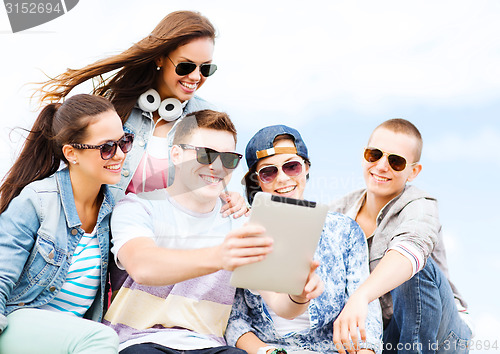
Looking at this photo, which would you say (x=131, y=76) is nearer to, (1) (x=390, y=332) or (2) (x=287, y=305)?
(2) (x=287, y=305)

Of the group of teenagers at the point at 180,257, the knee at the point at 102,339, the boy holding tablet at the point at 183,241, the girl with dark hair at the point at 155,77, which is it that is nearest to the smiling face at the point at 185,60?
the girl with dark hair at the point at 155,77

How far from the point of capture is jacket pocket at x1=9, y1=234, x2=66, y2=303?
3.45m

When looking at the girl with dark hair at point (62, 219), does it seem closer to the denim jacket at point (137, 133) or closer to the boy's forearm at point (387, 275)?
the denim jacket at point (137, 133)

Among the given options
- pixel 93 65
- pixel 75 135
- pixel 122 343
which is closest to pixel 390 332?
pixel 122 343

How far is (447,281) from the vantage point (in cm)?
438

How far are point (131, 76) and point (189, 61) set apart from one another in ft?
1.54

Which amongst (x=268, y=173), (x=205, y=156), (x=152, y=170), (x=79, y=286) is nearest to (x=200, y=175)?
(x=205, y=156)

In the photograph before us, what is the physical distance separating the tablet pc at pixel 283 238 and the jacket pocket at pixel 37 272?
1282 millimetres

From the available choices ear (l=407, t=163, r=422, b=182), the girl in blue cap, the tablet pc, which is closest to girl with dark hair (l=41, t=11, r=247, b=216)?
the girl in blue cap

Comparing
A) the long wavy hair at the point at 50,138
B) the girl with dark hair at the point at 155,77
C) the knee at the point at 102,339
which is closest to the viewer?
the knee at the point at 102,339

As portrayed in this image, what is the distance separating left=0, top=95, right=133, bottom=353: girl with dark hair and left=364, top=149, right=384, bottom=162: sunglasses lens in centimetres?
170

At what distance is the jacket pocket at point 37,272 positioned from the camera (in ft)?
11.3

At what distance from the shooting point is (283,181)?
3.71 m

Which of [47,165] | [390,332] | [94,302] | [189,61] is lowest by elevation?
[390,332]
